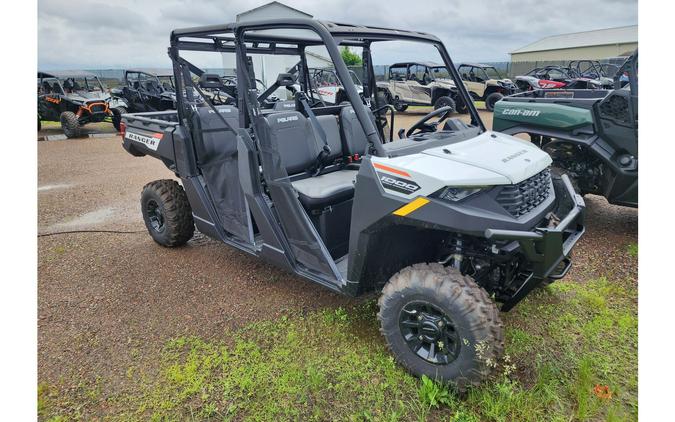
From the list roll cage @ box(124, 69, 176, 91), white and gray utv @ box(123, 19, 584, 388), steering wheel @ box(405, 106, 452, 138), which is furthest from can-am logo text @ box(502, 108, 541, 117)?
roll cage @ box(124, 69, 176, 91)

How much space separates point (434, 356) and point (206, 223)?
7.69 ft

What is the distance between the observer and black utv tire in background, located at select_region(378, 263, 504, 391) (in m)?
2.27

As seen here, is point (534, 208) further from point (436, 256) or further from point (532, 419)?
point (532, 419)

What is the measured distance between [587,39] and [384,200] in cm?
4787

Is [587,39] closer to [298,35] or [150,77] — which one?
[150,77]

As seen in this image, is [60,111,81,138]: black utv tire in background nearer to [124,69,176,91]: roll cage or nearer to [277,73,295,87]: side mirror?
[124,69,176,91]: roll cage

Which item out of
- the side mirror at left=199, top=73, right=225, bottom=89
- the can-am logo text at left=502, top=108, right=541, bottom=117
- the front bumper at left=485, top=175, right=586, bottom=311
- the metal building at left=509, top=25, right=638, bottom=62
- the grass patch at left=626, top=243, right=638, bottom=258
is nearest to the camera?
the front bumper at left=485, top=175, right=586, bottom=311

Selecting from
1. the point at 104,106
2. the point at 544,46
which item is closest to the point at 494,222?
the point at 104,106

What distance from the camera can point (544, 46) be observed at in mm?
46031

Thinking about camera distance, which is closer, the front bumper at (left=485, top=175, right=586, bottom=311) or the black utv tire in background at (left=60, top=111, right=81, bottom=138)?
the front bumper at (left=485, top=175, right=586, bottom=311)

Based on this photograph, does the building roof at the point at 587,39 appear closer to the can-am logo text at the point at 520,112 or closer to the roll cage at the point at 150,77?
the roll cage at the point at 150,77

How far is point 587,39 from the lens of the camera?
41438mm

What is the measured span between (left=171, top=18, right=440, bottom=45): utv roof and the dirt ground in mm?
1906

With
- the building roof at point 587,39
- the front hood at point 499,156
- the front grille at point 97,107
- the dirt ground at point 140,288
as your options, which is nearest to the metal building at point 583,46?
the building roof at point 587,39
